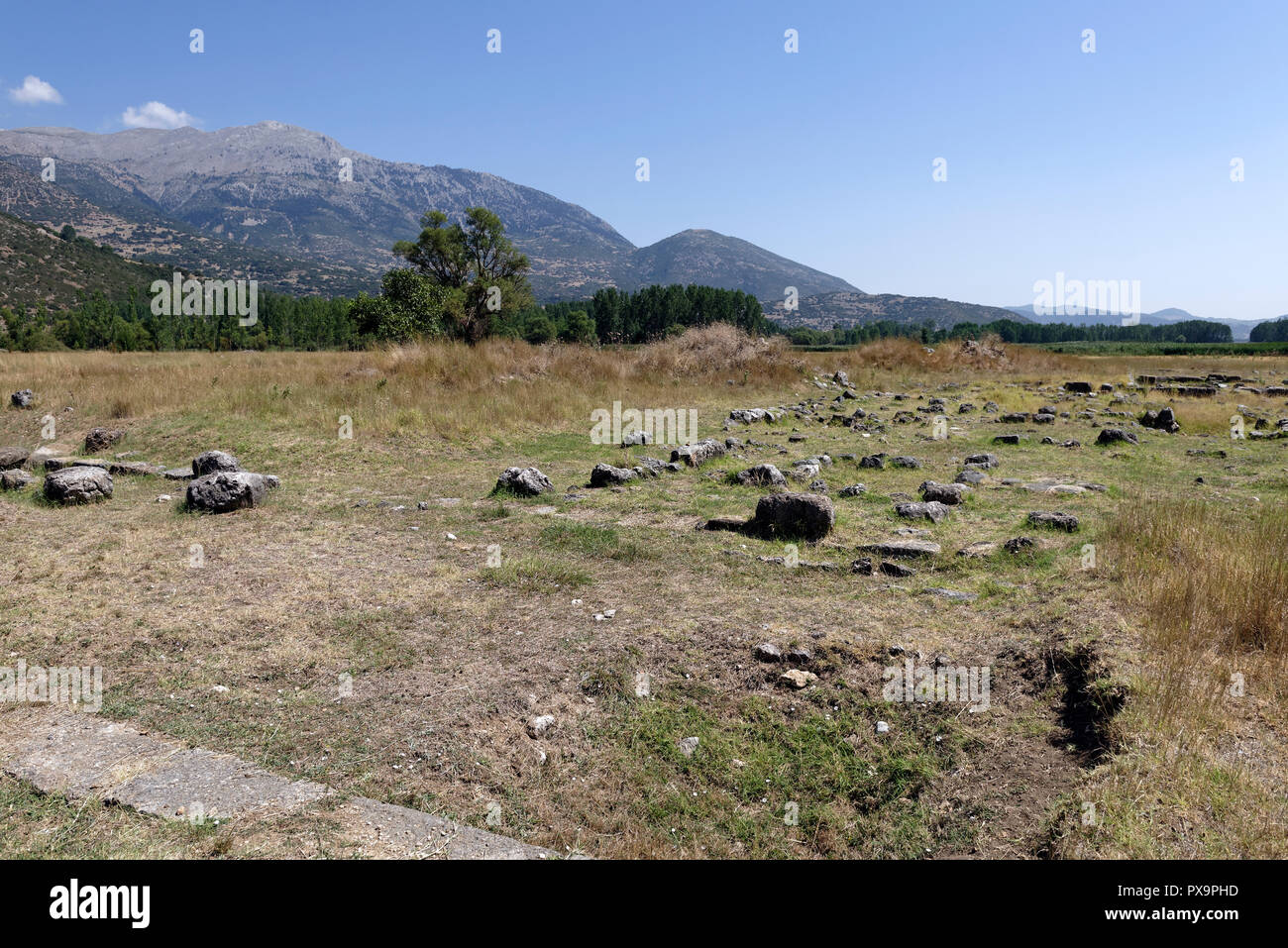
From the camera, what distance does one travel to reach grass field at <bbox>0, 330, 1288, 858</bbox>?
3.67 meters

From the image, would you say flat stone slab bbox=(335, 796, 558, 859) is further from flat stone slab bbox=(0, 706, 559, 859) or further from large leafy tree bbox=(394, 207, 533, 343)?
large leafy tree bbox=(394, 207, 533, 343)

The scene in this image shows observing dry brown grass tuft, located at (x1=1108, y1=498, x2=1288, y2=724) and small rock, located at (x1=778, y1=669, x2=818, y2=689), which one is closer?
dry brown grass tuft, located at (x1=1108, y1=498, x2=1288, y2=724)

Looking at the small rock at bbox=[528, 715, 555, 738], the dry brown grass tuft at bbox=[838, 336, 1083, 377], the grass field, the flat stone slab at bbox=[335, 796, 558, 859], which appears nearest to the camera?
the flat stone slab at bbox=[335, 796, 558, 859]

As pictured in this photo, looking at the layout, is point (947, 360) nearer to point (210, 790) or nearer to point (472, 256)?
point (472, 256)

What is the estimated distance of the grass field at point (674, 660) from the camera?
367cm

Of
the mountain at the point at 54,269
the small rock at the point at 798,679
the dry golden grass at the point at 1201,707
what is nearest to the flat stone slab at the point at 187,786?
the small rock at the point at 798,679

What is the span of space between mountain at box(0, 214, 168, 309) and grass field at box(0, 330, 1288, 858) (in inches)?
5170

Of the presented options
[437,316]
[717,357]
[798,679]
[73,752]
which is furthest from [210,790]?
[437,316]

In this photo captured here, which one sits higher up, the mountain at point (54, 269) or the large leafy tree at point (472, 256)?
the mountain at point (54, 269)

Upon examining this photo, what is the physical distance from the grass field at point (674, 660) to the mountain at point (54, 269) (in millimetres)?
131327

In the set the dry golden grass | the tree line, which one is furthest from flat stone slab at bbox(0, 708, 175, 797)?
the tree line

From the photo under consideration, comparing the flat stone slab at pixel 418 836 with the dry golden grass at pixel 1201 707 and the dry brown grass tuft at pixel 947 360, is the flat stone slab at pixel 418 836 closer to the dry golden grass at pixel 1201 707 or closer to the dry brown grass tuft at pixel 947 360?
the dry golden grass at pixel 1201 707

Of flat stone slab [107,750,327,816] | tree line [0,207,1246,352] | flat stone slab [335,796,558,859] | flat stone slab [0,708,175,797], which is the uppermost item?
tree line [0,207,1246,352]
